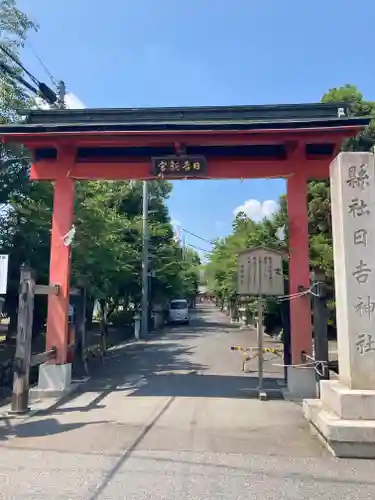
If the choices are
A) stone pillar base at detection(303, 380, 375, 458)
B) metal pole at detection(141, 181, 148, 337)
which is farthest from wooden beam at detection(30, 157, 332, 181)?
metal pole at detection(141, 181, 148, 337)

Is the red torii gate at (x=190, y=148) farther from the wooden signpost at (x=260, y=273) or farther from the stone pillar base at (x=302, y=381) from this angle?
the wooden signpost at (x=260, y=273)

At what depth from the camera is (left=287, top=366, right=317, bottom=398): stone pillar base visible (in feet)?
26.9

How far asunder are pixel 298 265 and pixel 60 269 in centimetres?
495

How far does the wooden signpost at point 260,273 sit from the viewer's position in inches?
332

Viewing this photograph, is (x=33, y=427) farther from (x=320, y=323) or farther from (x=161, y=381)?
(x=320, y=323)

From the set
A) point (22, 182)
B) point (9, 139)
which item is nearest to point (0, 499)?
point (9, 139)

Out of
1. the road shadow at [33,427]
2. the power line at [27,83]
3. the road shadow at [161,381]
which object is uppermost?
the power line at [27,83]

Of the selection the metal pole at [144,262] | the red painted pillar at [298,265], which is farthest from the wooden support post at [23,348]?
the metal pole at [144,262]

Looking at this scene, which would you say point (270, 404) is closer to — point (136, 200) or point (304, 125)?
point (304, 125)

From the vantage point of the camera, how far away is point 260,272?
8547mm

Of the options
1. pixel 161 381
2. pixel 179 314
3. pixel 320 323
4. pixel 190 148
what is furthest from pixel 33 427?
pixel 179 314

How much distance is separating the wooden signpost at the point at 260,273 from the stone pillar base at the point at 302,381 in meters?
0.58

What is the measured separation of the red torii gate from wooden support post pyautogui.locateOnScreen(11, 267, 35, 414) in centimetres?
137

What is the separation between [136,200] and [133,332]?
8.03 meters
